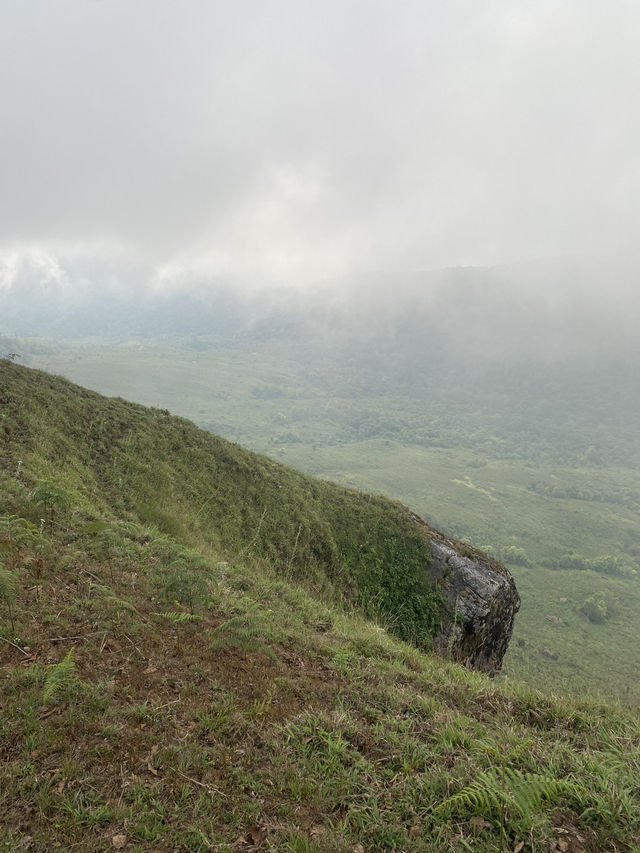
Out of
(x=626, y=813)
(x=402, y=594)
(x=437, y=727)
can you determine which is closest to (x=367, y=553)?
(x=402, y=594)

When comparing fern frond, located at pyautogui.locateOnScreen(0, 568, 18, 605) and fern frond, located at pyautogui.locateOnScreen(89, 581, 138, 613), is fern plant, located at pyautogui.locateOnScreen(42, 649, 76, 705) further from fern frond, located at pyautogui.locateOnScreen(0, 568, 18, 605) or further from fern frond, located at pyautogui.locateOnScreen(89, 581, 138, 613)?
fern frond, located at pyautogui.locateOnScreen(0, 568, 18, 605)

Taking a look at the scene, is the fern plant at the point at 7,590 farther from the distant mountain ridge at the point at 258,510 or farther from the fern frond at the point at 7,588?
the distant mountain ridge at the point at 258,510

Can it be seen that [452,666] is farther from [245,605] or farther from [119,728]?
[119,728]

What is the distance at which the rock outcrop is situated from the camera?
19609 millimetres

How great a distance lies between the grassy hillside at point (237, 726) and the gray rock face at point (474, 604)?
1093 cm

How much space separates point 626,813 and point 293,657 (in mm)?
5409

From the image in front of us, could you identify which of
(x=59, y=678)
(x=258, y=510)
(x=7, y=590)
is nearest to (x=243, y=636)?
(x=59, y=678)

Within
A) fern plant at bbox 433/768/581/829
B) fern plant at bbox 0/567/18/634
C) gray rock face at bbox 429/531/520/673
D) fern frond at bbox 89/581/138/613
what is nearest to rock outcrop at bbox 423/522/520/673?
gray rock face at bbox 429/531/520/673

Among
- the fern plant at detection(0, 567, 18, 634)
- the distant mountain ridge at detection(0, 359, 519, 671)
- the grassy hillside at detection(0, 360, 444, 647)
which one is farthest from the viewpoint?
the distant mountain ridge at detection(0, 359, 519, 671)

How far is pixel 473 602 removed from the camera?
20.5m

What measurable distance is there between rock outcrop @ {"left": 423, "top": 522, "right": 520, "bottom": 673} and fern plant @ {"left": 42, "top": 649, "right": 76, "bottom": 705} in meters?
16.1

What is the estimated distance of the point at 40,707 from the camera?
543 centimetres

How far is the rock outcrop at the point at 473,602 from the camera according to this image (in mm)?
19609

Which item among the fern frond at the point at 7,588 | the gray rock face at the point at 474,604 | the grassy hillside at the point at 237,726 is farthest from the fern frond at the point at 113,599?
the gray rock face at the point at 474,604
